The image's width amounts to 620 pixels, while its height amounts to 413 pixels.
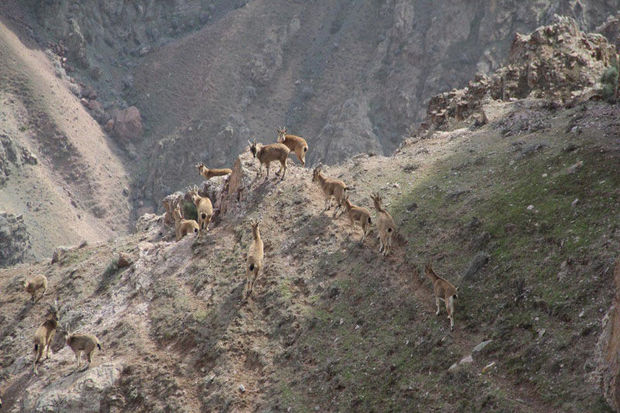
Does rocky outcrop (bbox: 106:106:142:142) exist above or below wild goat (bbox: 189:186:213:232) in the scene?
below

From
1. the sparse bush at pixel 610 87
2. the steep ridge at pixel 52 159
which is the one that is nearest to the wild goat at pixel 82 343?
the sparse bush at pixel 610 87

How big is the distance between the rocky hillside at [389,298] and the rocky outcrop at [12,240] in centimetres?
4527

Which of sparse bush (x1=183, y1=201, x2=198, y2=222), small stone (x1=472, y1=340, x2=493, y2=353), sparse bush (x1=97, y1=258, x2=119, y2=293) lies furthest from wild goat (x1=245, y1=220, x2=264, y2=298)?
sparse bush (x1=183, y1=201, x2=198, y2=222)

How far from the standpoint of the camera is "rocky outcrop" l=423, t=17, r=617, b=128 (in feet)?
115

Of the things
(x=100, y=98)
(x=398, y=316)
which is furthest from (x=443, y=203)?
(x=100, y=98)

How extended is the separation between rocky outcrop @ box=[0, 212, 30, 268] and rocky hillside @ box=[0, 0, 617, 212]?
26.5 meters

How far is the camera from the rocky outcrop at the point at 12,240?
233 feet

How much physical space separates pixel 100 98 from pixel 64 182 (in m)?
21.4

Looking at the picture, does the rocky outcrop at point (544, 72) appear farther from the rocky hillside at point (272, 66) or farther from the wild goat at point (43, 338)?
the rocky hillside at point (272, 66)

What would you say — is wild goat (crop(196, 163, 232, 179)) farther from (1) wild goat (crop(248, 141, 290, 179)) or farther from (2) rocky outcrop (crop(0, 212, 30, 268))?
(2) rocky outcrop (crop(0, 212, 30, 268))

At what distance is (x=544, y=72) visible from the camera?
36000mm

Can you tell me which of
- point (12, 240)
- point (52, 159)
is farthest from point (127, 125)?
point (12, 240)

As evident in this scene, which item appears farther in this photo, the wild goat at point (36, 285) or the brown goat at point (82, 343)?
the wild goat at point (36, 285)

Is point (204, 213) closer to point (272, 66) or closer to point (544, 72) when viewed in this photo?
point (544, 72)
